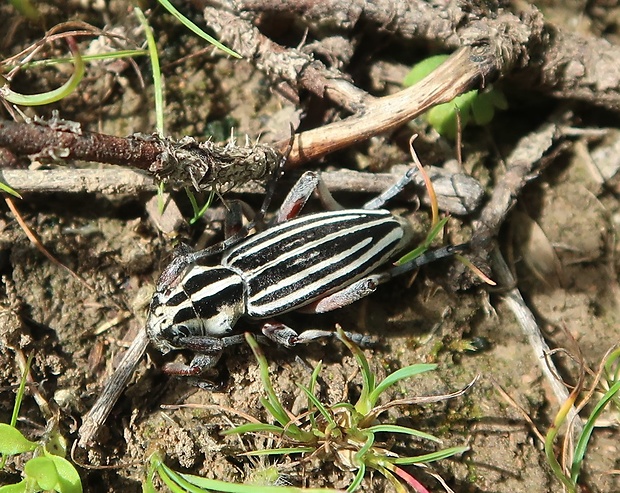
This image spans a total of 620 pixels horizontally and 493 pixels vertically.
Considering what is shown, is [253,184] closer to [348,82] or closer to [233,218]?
[233,218]

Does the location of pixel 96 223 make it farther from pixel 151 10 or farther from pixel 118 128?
pixel 151 10

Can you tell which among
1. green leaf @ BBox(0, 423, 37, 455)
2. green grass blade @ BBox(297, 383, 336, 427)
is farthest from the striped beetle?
green leaf @ BBox(0, 423, 37, 455)

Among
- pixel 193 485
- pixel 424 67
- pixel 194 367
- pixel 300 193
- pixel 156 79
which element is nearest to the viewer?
pixel 193 485

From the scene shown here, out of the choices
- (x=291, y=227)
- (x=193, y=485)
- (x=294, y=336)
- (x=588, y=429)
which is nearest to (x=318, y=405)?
(x=294, y=336)

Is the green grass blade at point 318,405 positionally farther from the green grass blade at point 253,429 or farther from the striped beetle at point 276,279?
the striped beetle at point 276,279

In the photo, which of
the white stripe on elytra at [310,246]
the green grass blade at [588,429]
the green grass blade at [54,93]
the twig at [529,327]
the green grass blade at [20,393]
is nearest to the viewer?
the green grass blade at [54,93]

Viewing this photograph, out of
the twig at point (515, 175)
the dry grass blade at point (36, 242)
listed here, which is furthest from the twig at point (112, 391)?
the twig at point (515, 175)

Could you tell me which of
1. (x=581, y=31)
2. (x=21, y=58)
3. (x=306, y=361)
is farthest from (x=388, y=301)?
(x=21, y=58)
